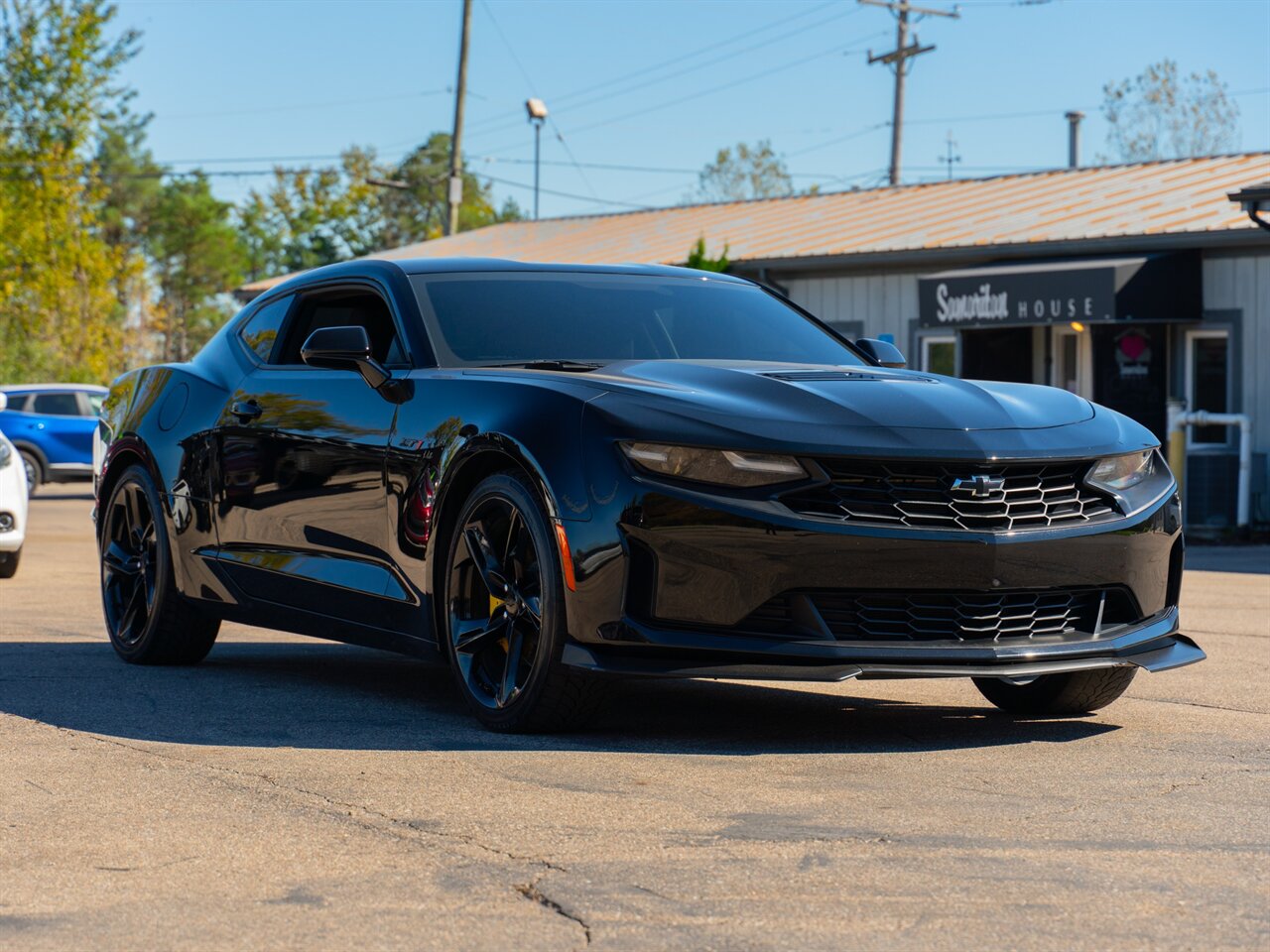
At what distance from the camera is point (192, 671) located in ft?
24.7

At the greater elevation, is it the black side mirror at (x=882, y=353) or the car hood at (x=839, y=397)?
the black side mirror at (x=882, y=353)

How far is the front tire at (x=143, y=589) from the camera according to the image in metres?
7.58

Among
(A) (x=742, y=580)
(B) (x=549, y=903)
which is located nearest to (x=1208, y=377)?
(A) (x=742, y=580)

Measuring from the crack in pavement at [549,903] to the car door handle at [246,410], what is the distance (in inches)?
140

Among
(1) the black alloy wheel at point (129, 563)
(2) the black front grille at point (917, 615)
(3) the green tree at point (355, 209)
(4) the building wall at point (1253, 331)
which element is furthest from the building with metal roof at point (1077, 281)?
(3) the green tree at point (355, 209)

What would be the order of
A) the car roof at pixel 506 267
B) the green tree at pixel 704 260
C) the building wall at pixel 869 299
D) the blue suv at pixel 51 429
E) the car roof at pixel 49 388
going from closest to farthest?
1. the car roof at pixel 506 267
2. the building wall at pixel 869 299
3. the green tree at pixel 704 260
4. the blue suv at pixel 51 429
5. the car roof at pixel 49 388

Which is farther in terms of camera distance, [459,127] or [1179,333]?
[459,127]

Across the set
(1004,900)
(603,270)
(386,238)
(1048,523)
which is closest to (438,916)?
(1004,900)

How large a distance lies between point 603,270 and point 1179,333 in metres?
15.2

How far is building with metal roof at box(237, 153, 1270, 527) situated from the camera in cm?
2034

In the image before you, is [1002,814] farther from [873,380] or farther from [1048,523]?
[873,380]

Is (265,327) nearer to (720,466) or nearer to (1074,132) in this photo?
(720,466)

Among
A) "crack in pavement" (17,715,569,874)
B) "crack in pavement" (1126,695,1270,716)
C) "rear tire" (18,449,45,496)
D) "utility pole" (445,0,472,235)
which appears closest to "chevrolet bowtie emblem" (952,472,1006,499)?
"crack in pavement" (1126,695,1270,716)

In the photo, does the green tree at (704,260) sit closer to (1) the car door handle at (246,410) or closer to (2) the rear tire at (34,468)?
(2) the rear tire at (34,468)
